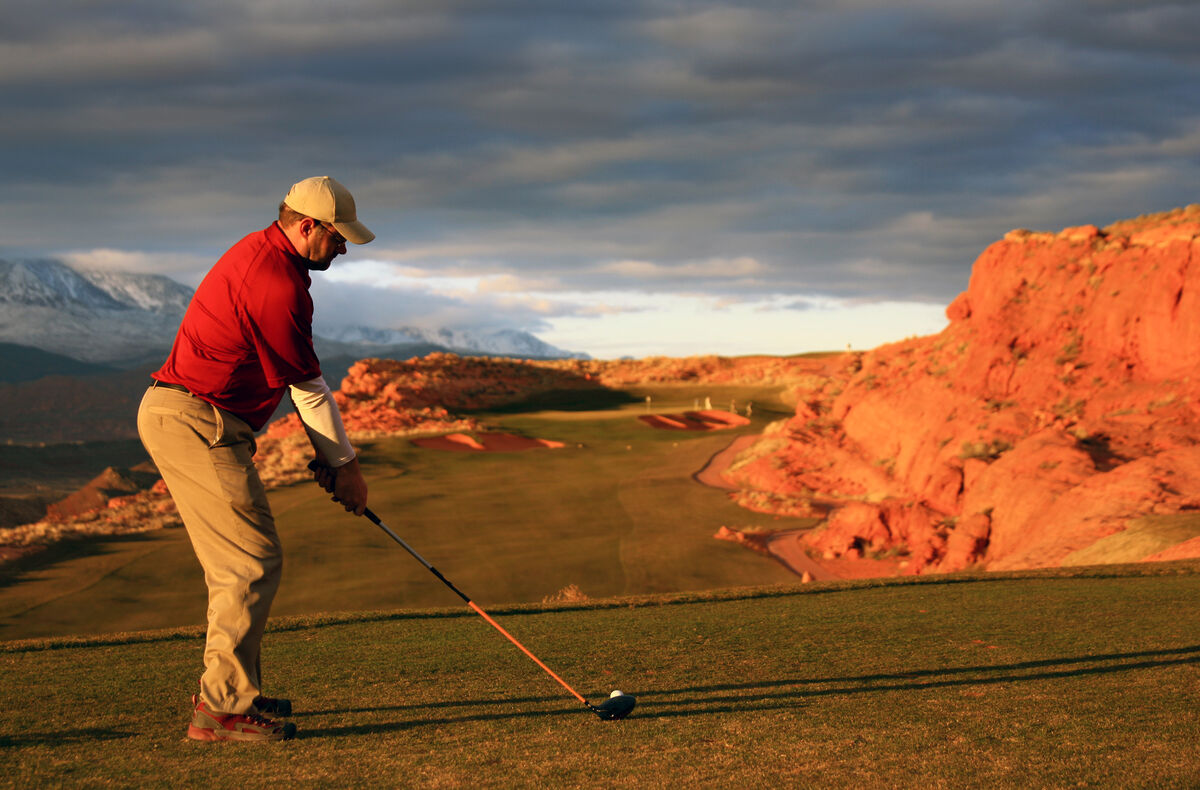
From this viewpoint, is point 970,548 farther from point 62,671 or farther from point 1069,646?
point 62,671

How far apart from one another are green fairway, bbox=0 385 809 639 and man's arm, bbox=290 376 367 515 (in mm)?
13029

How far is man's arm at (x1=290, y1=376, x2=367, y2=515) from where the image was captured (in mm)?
4152

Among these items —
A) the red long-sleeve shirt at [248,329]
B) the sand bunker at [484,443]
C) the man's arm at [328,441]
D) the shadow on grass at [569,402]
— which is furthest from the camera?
the shadow on grass at [569,402]

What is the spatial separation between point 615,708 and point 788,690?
1225 millimetres

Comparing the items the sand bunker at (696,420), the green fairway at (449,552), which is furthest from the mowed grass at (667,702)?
the sand bunker at (696,420)

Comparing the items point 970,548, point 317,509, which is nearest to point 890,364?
point 970,548

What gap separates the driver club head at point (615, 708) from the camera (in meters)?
4.38

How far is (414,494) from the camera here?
3169 cm

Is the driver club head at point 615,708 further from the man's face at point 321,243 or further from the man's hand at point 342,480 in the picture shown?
the man's face at point 321,243

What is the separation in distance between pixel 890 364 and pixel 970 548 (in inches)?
592

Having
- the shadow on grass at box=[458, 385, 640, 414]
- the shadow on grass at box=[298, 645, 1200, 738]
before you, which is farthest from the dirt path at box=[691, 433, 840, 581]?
the shadow on grass at box=[458, 385, 640, 414]

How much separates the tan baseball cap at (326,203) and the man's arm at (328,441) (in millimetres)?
735

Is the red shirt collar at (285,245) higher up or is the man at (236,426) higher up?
the red shirt collar at (285,245)

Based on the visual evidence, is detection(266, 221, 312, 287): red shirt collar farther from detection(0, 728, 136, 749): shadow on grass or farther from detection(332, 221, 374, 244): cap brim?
detection(0, 728, 136, 749): shadow on grass
